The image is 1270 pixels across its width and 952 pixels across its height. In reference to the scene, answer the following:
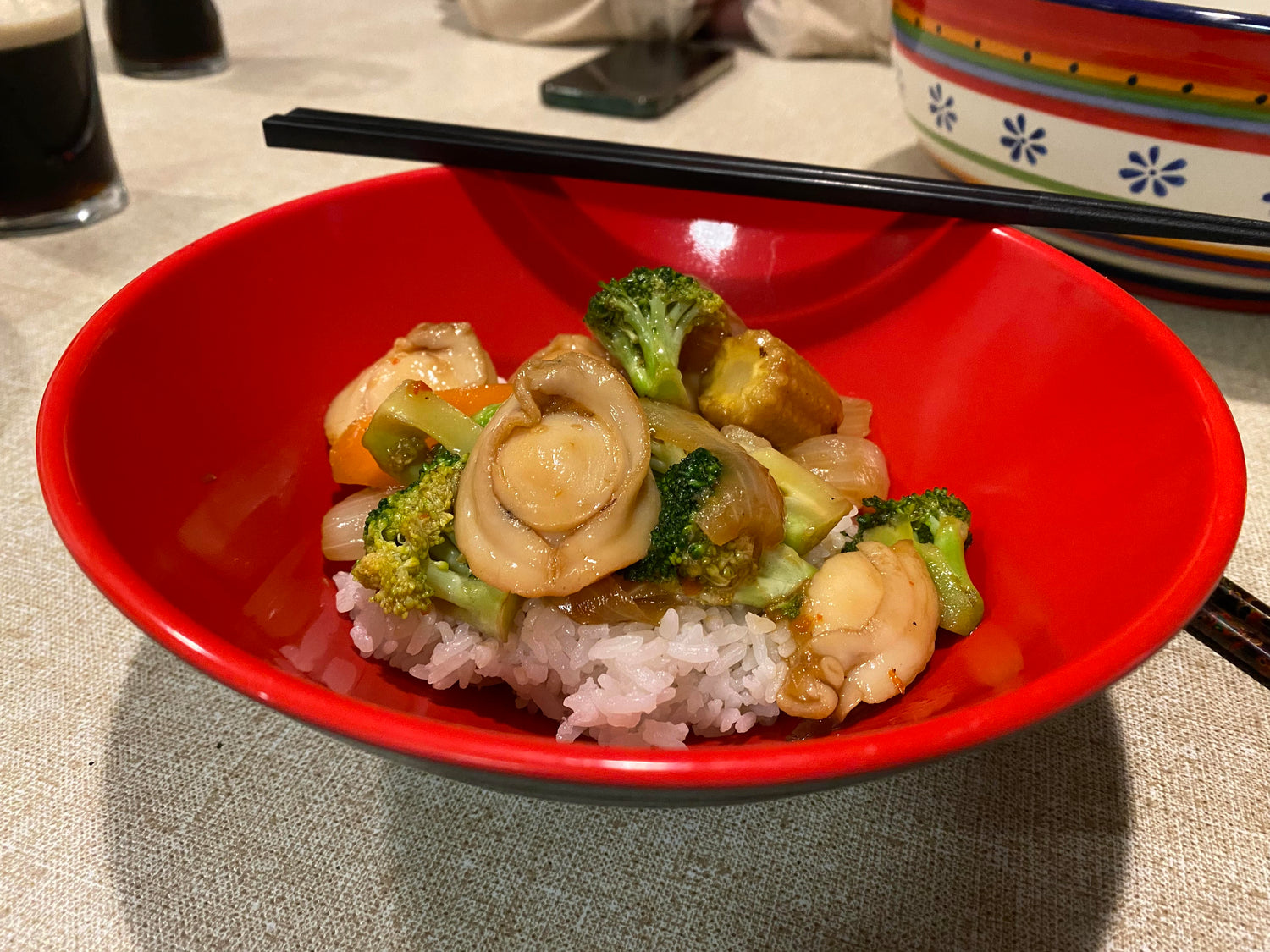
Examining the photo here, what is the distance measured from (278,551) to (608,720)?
56 centimetres

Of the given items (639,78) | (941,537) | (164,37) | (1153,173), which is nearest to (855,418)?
(941,537)

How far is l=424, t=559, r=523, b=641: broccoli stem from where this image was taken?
3.74 ft

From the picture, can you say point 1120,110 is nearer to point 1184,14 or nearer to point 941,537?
point 1184,14

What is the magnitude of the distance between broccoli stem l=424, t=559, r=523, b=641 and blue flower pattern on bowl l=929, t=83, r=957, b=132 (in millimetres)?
1591

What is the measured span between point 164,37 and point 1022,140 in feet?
9.89

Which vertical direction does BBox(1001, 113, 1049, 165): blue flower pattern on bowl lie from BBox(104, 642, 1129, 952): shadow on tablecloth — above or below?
above

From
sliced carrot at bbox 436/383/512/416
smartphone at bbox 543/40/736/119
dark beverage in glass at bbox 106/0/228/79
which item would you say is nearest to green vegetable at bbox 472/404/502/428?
sliced carrot at bbox 436/383/512/416

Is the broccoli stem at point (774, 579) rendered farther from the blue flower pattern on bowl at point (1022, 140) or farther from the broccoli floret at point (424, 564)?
the blue flower pattern on bowl at point (1022, 140)

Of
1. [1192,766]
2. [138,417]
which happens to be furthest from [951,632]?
[138,417]

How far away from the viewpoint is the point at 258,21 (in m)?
4.18

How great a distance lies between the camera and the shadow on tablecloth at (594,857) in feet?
3.36

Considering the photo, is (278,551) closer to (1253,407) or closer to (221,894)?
(221,894)

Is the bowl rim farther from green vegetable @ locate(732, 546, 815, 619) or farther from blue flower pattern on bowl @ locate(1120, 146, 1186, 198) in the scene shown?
green vegetable @ locate(732, 546, 815, 619)

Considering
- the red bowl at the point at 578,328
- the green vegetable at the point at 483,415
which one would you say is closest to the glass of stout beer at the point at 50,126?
the red bowl at the point at 578,328
